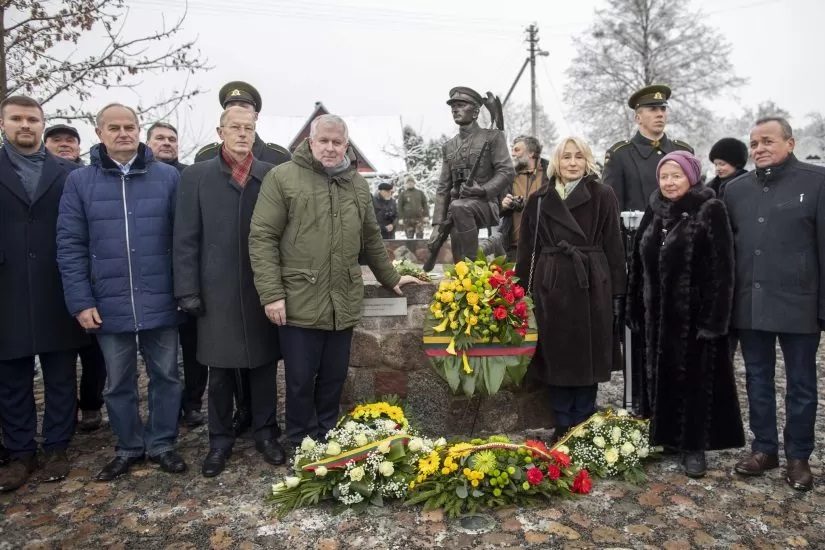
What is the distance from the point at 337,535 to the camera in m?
3.12

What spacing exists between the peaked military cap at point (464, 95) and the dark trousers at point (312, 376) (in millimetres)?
2197

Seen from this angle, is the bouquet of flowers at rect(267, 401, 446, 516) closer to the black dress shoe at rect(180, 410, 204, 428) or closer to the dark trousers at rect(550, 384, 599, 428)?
the dark trousers at rect(550, 384, 599, 428)

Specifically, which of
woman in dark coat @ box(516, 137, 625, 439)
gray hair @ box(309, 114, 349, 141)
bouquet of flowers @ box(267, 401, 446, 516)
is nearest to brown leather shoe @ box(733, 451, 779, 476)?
woman in dark coat @ box(516, 137, 625, 439)

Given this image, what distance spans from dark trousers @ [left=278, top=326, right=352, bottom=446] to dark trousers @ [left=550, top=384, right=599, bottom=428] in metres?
1.36

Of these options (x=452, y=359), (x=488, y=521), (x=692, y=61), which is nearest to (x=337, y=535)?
(x=488, y=521)

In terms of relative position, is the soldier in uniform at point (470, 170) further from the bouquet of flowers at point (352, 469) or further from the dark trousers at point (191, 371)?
the dark trousers at point (191, 371)

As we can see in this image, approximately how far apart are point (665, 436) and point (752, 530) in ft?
2.54

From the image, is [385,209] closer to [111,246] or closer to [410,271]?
[410,271]

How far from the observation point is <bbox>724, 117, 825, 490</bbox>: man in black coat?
347 cm

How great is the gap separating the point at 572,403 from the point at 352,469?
1.52 m

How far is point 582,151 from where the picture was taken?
3.93 m

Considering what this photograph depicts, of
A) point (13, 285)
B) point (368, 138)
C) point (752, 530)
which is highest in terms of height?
point (368, 138)

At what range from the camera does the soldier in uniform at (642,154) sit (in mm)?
4641

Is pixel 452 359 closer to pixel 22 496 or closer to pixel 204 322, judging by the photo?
pixel 204 322
